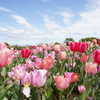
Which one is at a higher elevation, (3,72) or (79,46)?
(79,46)

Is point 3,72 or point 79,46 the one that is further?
point 3,72

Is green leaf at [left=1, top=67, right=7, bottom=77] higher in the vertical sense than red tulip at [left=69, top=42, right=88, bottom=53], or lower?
lower

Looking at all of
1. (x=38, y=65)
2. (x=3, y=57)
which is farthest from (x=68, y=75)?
(x=3, y=57)

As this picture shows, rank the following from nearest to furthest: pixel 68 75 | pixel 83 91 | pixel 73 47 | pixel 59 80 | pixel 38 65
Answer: pixel 59 80 → pixel 68 75 → pixel 38 65 → pixel 83 91 → pixel 73 47

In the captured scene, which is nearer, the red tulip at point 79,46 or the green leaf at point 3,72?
the red tulip at point 79,46

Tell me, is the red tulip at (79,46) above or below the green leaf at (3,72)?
above

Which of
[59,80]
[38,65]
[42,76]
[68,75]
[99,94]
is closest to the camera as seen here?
[42,76]

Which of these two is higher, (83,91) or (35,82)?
(35,82)

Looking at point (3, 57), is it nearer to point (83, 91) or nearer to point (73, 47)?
point (83, 91)

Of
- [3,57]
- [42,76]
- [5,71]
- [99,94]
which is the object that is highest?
[3,57]

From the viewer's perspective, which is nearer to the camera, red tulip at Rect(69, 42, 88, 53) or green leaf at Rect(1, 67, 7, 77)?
red tulip at Rect(69, 42, 88, 53)

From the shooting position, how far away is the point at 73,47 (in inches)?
170

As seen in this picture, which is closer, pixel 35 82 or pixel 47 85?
pixel 35 82

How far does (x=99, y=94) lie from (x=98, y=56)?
33.7 inches
